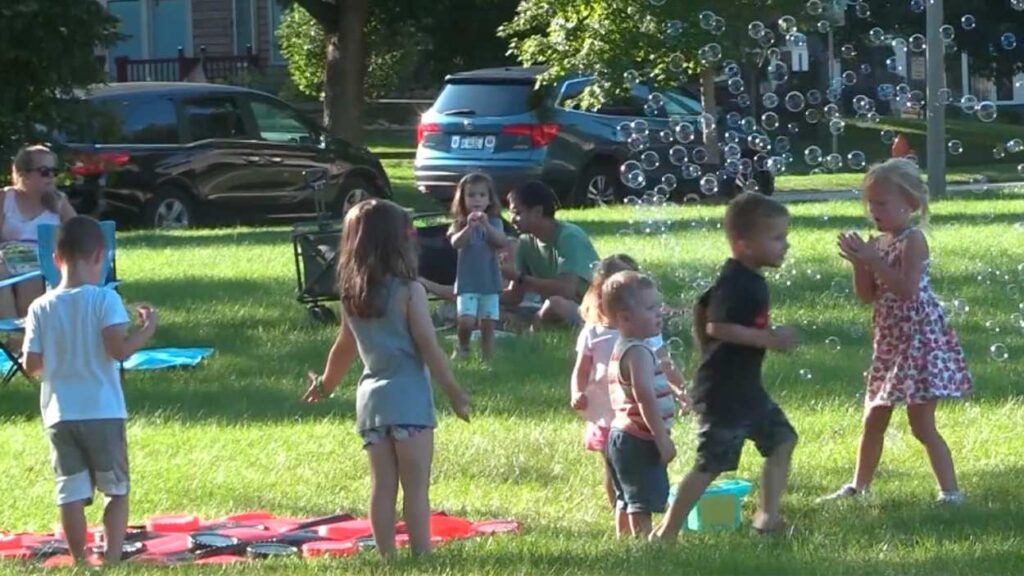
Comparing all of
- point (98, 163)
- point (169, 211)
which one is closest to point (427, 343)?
point (98, 163)

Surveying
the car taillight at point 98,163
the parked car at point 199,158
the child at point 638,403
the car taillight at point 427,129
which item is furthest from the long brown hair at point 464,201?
the car taillight at point 427,129

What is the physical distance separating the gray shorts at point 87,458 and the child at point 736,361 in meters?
1.80

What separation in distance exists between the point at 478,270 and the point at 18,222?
2.75m

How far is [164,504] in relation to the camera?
775cm

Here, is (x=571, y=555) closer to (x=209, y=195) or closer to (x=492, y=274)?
(x=492, y=274)

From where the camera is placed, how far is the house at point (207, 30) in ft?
141

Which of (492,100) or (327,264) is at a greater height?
(492,100)

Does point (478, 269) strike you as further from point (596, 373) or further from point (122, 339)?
point (122, 339)

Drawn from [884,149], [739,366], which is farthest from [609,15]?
[884,149]

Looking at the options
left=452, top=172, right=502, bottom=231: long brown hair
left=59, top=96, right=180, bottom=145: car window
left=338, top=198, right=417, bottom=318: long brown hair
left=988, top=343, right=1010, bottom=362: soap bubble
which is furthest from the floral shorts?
left=59, top=96, right=180, bottom=145: car window

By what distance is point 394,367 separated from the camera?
20.1 ft

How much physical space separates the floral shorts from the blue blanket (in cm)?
502

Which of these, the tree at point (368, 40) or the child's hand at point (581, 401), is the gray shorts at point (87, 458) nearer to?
the child's hand at point (581, 401)

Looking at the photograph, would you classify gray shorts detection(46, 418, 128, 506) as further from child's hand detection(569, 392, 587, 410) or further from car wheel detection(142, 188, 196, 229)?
car wheel detection(142, 188, 196, 229)
